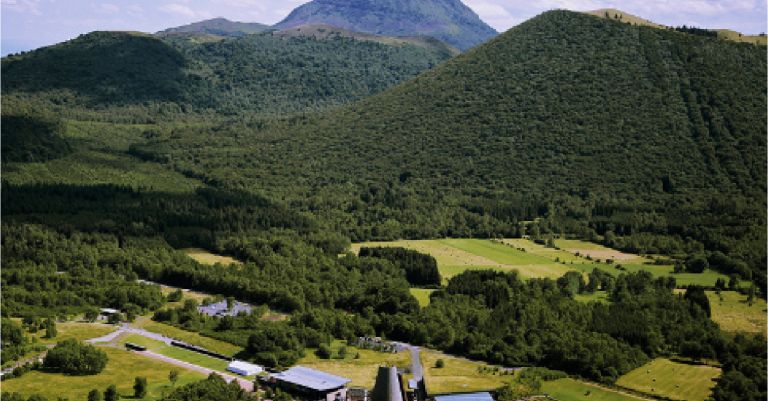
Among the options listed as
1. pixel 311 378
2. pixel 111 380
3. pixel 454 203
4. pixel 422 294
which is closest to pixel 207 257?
pixel 422 294

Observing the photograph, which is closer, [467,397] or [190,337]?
[467,397]

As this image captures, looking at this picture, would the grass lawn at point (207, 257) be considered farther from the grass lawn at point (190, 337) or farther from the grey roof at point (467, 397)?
the grey roof at point (467, 397)

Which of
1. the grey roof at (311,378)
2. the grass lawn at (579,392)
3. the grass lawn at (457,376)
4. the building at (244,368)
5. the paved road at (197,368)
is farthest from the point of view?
the building at (244,368)

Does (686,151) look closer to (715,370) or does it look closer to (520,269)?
(520,269)

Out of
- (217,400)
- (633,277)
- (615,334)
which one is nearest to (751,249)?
(633,277)

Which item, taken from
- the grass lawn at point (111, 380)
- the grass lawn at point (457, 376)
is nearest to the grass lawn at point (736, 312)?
the grass lawn at point (457, 376)

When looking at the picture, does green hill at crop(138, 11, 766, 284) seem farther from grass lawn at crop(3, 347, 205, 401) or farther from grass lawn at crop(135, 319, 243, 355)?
grass lawn at crop(3, 347, 205, 401)

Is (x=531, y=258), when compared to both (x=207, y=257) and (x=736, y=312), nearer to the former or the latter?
(x=736, y=312)
